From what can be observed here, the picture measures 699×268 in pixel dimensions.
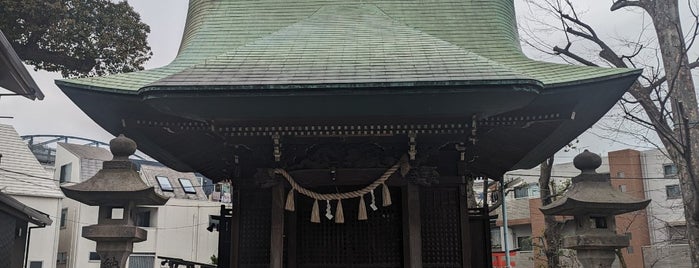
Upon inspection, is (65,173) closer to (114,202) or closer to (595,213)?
(114,202)

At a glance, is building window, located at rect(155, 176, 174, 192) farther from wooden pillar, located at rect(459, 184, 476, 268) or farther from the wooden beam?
wooden pillar, located at rect(459, 184, 476, 268)

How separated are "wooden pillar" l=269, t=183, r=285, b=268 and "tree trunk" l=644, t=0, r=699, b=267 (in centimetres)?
729

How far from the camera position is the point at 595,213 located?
7.02m

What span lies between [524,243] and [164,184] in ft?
72.1

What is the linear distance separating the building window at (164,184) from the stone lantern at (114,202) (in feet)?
91.7

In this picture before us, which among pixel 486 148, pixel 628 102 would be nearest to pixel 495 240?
pixel 628 102

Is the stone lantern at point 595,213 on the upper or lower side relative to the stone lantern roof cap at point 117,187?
lower

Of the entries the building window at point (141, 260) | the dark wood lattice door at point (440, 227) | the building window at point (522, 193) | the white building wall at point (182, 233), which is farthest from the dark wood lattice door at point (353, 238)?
the building window at point (522, 193)

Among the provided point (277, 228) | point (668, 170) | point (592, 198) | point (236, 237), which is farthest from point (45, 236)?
point (668, 170)

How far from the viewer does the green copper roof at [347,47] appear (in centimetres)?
718

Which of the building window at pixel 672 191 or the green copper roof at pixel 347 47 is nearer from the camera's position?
the green copper roof at pixel 347 47

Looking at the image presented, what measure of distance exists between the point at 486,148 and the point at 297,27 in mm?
3681

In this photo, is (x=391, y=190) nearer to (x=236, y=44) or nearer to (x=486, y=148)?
(x=486, y=148)

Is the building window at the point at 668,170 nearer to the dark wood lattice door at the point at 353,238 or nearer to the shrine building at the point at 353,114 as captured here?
the shrine building at the point at 353,114
